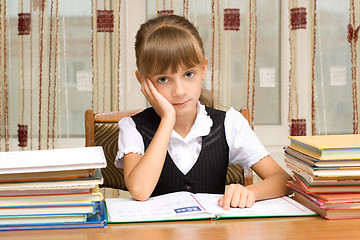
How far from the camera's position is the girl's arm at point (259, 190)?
38.7 inches

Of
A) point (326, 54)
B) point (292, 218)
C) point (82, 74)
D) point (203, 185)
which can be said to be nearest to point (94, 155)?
point (292, 218)

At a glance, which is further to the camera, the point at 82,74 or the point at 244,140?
the point at 82,74

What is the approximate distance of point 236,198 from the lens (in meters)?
0.98

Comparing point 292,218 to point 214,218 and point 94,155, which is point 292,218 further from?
point 94,155

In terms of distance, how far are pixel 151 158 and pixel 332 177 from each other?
0.46 m

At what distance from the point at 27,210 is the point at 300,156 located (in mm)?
567

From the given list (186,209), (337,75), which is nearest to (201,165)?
(186,209)

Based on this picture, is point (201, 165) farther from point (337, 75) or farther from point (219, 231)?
point (337, 75)

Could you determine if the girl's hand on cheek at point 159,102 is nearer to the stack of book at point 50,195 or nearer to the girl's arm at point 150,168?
the girl's arm at point 150,168

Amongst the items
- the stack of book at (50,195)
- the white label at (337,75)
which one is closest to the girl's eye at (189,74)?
the stack of book at (50,195)

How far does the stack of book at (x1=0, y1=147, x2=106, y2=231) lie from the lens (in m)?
0.85

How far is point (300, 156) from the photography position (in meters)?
1.01

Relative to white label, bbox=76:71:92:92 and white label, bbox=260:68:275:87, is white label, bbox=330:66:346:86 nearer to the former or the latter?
white label, bbox=260:68:275:87

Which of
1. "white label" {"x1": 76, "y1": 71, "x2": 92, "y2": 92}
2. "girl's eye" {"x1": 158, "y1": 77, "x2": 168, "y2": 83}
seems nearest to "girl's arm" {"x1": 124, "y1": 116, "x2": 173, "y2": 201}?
"girl's eye" {"x1": 158, "y1": 77, "x2": 168, "y2": 83}
